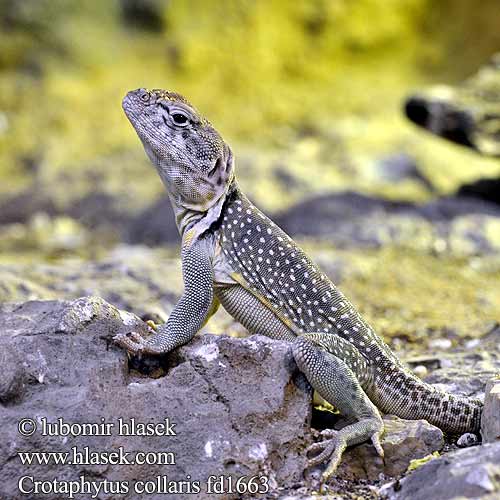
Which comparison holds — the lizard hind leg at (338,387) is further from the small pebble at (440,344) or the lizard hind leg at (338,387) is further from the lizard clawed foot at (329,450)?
the small pebble at (440,344)

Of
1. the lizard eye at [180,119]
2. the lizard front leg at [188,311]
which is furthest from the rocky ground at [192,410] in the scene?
the lizard eye at [180,119]

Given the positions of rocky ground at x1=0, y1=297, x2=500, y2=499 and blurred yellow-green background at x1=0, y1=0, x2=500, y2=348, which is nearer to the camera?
rocky ground at x1=0, y1=297, x2=500, y2=499

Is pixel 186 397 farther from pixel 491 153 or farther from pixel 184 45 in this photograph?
pixel 184 45

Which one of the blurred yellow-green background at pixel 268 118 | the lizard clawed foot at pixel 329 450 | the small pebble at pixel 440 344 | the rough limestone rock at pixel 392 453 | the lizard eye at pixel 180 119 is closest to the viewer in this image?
the lizard clawed foot at pixel 329 450

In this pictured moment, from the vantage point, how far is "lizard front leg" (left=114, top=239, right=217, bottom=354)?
583cm

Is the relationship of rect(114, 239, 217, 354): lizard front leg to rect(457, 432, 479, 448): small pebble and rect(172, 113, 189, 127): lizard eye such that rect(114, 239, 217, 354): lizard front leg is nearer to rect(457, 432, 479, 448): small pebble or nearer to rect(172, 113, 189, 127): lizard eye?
rect(172, 113, 189, 127): lizard eye

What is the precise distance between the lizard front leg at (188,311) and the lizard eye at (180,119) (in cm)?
92

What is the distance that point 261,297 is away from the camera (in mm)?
6340

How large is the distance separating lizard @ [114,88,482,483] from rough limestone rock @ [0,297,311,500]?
0.17 metres

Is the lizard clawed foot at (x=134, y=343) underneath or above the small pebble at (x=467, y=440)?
underneath

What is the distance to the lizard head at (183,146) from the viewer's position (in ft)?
21.3

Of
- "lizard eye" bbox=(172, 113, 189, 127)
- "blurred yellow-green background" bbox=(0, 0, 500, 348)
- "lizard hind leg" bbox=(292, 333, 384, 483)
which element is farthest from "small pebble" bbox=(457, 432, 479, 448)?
"blurred yellow-green background" bbox=(0, 0, 500, 348)

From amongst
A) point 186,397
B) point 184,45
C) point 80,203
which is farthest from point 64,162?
point 186,397

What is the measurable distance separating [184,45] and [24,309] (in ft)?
42.3
